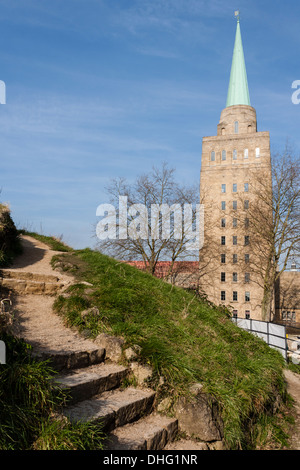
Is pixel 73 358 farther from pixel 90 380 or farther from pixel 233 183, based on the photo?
pixel 233 183

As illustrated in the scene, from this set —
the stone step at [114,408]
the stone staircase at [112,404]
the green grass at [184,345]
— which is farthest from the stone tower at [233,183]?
the stone step at [114,408]

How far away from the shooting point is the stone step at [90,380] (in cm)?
388

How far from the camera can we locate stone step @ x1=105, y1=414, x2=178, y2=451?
351 centimetres

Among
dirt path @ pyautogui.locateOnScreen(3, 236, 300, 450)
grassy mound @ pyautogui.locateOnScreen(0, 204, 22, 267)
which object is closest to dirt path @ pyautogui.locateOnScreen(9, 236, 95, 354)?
dirt path @ pyautogui.locateOnScreen(3, 236, 300, 450)

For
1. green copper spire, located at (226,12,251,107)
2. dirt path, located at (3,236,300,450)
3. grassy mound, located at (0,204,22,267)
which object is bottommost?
A: dirt path, located at (3,236,300,450)

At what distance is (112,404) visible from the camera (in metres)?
3.94

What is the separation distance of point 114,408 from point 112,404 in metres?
0.13

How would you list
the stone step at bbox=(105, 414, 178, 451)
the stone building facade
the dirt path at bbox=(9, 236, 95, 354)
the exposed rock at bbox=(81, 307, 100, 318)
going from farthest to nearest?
the stone building facade, the exposed rock at bbox=(81, 307, 100, 318), the dirt path at bbox=(9, 236, 95, 354), the stone step at bbox=(105, 414, 178, 451)

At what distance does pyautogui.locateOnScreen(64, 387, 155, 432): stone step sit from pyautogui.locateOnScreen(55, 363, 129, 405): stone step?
78mm

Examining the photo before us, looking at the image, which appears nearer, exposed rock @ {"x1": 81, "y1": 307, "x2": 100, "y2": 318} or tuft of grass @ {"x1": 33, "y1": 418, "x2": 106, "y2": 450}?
tuft of grass @ {"x1": 33, "y1": 418, "x2": 106, "y2": 450}

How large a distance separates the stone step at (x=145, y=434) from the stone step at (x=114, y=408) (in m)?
0.09

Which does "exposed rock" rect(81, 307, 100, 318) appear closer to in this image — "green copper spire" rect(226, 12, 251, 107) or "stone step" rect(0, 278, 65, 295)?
"stone step" rect(0, 278, 65, 295)
